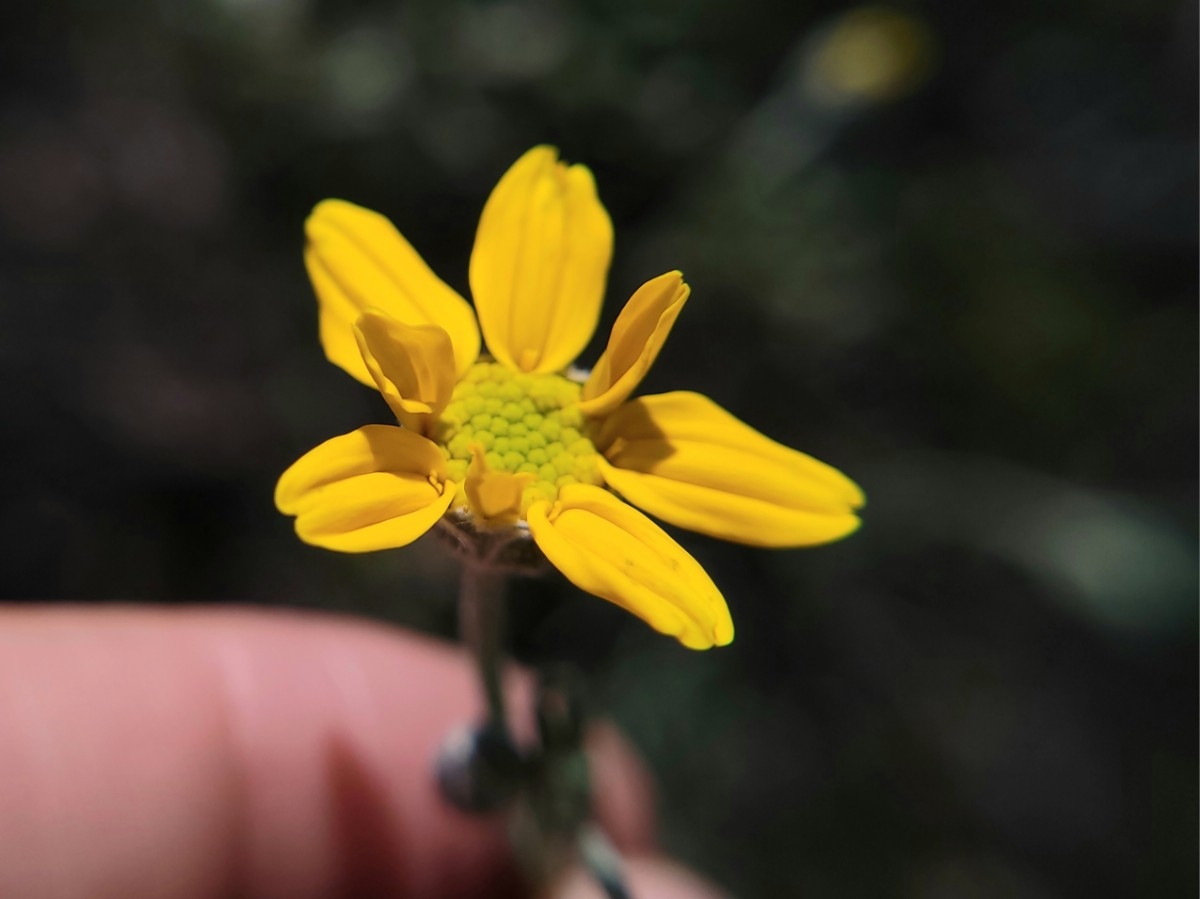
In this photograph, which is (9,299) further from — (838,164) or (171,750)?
(838,164)

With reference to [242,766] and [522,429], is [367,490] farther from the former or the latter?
[242,766]

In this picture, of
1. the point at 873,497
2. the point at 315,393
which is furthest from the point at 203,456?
the point at 873,497

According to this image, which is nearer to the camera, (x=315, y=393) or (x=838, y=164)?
(x=315, y=393)

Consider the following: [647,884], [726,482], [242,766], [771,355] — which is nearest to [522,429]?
[726,482]

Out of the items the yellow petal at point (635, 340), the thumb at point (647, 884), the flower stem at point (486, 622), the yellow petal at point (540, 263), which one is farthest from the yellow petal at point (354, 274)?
the thumb at point (647, 884)

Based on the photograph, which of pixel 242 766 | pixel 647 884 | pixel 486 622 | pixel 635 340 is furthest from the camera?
pixel 647 884

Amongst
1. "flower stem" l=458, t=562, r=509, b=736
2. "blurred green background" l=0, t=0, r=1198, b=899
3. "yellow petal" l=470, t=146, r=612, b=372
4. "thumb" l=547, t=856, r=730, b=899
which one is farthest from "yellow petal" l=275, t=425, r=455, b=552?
"blurred green background" l=0, t=0, r=1198, b=899
